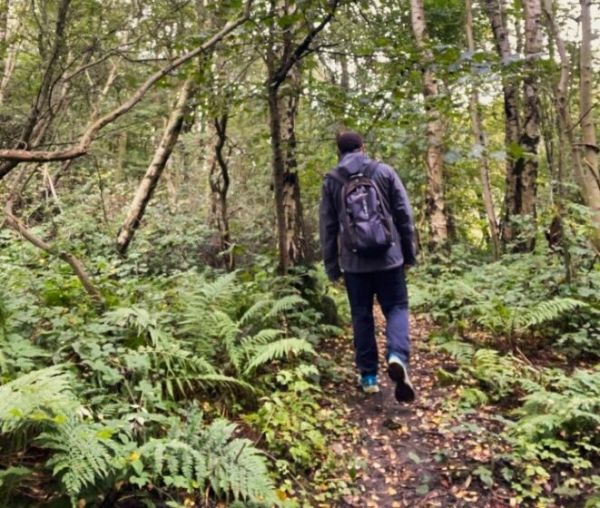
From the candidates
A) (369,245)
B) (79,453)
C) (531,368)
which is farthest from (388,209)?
(79,453)

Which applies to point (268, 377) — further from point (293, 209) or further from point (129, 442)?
point (293, 209)

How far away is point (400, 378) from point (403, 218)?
140 centimetres

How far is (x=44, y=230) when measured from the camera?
24.3 ft

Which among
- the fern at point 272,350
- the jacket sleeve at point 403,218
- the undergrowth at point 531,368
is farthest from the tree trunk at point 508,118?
the fern at point 272,350

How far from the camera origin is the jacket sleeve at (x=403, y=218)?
4434 mm

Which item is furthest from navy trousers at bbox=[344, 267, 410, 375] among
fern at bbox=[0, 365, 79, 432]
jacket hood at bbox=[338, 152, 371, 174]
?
fern at bbox=[0, 365, 79, 432]

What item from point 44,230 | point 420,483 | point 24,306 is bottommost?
point 420,483

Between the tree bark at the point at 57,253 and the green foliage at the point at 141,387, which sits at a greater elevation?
the tree bark at the point at 57,253

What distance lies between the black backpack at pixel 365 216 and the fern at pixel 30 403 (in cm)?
252

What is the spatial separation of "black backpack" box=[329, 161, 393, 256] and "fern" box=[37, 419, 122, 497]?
8.03 feet

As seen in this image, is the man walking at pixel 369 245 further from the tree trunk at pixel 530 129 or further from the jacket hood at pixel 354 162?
the tree trunk at pixel 530 129

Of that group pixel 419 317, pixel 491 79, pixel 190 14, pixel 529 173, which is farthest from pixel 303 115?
pixel 491 79

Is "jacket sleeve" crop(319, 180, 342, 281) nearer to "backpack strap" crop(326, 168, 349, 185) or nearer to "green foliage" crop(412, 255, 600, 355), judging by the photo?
"backpack strap" crop(326, 168, 349, 185)

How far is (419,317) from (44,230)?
18.8 ft
